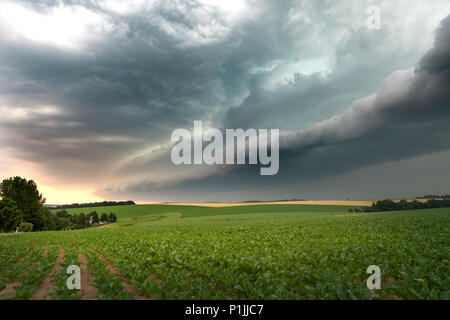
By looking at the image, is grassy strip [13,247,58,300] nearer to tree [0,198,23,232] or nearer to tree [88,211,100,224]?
tree [0,198,23,232]

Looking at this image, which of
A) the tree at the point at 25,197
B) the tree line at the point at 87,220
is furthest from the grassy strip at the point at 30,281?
the tree line at the point at 87,220

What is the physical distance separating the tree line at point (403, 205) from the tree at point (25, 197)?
10247cm

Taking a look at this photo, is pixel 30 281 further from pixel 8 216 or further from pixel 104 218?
pixel 104 218

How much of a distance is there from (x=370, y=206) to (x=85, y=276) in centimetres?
10465

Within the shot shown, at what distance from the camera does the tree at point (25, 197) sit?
70125 millimetres

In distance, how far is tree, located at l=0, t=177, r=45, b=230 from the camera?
70125 millimetres

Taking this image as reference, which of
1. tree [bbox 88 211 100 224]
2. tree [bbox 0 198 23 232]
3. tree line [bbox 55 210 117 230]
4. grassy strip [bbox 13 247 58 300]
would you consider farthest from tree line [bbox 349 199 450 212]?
tree [bbox 0 198 23 232]

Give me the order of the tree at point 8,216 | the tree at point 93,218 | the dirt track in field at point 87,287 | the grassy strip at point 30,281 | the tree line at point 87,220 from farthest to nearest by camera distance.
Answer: the tree at point 93,218
the tree line at point 87,220
the tree at point 8,216
the dirt track in field at point 87,287
the grassy strip at point 30,281

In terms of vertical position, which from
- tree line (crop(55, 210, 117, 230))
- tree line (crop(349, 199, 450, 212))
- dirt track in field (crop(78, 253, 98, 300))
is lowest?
tree line (crop(55, 210, 117, 230))

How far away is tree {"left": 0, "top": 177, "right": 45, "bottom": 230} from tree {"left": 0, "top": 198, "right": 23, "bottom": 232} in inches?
381

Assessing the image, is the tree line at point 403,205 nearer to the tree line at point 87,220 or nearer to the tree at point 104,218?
the tree line at point 87,220

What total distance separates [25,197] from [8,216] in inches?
574

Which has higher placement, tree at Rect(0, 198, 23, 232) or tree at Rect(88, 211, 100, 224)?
tree at Rect(0, 198, 23, 232)
